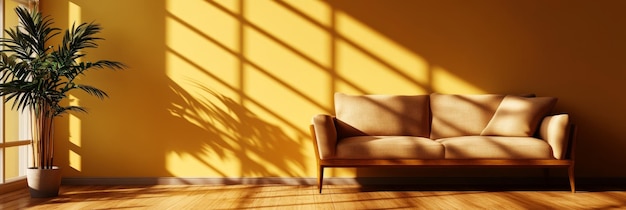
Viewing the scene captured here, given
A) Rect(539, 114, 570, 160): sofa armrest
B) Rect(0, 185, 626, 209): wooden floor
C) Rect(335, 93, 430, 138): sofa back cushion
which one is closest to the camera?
Rect(0, 185, 626, 209): wooden floor

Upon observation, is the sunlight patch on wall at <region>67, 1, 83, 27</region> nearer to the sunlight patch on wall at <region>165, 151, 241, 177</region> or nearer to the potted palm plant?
the potted palm plant

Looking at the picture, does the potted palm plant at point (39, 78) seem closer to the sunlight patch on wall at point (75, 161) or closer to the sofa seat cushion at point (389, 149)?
the sunlight patch on wall at point (75, 161)

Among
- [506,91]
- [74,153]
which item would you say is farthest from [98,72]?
[506,91]

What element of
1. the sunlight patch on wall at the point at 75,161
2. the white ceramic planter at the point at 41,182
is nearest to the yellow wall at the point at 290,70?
the sunlight patch on wall at the point at 75,161

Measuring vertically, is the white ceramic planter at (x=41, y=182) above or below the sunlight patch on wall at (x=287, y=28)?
below

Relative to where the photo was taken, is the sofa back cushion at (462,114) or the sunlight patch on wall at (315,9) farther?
the sunlight patch on wall at (315,9)

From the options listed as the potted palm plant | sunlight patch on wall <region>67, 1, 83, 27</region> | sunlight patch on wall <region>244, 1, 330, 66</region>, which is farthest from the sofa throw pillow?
sunlight patch on wall <region>67, 1, 83, 27</region>

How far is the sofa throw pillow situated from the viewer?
5008 mm

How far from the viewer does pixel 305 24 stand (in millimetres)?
5453

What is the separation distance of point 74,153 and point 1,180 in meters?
0.73

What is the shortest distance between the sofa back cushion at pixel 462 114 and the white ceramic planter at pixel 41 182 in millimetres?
3174

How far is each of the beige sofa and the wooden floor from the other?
25 centimetres

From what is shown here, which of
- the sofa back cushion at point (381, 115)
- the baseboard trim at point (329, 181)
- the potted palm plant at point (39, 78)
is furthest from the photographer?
the baseboard trim at point (329, 181)

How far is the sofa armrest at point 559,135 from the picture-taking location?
15.4ft
